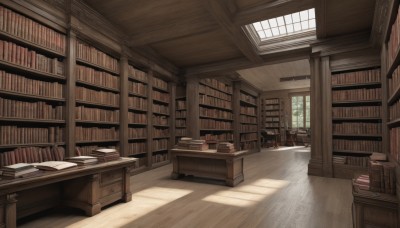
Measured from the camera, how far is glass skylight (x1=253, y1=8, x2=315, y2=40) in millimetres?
5482

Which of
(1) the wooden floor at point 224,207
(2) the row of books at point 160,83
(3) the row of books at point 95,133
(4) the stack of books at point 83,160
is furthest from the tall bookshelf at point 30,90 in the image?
(2) the row of books at point 160,83

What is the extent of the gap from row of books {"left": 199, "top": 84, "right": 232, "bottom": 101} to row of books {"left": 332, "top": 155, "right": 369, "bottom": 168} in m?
4.12

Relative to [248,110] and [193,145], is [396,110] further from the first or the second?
[248,110]

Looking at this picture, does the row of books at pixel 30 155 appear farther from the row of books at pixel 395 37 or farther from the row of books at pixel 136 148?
the row of books at pixel 395 37

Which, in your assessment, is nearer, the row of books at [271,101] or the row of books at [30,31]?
the row of books at [30,31]

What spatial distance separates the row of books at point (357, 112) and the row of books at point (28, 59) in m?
5.40

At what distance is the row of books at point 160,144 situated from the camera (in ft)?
20.1

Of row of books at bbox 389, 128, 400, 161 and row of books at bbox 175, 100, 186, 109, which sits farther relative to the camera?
row of books at bbox 175, 100, 186, 109

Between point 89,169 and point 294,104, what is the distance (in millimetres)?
13914

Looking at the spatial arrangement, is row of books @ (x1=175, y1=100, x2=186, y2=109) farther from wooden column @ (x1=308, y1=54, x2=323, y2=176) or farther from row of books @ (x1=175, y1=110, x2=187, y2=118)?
wooden column @ (x1=308, y1=54, x2=323, y2=176)

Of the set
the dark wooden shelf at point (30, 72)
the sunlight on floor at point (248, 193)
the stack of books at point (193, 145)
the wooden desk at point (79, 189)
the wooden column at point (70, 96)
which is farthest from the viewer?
the stack of books at point (193, 145)

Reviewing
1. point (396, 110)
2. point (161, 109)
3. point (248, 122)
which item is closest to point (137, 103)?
point (161, 109)

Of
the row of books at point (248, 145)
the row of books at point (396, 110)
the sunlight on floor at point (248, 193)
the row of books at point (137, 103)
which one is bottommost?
the sunlight on floor at point (248, 193)

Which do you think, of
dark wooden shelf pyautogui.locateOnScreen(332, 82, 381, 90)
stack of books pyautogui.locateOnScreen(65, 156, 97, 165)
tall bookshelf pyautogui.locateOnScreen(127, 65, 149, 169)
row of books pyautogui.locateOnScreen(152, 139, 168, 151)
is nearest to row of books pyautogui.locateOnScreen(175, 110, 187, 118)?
row of books pyautogui.locateOnScreen(152, 139, 168, 151)
